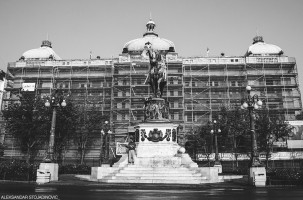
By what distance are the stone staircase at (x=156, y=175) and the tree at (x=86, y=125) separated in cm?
2931

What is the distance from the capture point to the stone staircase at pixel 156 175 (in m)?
16.9

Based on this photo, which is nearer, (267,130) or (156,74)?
(156,74)

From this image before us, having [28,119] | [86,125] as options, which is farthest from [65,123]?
[28,119]

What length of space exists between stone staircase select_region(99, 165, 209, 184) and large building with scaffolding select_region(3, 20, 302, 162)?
103 feet

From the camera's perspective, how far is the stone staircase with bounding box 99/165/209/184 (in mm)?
16922

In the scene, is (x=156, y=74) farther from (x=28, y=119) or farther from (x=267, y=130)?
(x=28, y=119)

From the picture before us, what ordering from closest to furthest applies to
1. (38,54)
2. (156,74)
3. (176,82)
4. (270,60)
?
(156,74) → (176,82) → (270,60) → (38,54)

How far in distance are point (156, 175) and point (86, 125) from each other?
31735 millimetres

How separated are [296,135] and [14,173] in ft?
144

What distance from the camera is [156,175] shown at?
57.3ft

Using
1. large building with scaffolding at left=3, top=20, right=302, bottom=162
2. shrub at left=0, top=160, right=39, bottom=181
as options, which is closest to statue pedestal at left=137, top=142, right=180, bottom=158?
shrub at left=0, top=160, right=39, bottom=181

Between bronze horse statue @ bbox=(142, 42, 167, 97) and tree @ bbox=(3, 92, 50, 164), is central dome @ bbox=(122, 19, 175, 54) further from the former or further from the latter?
bronze horse statue @ bbox=(142, 42, 167, 97)

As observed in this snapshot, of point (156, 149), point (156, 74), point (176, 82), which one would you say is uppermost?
point (176, 82)

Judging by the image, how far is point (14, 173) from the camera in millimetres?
19609
